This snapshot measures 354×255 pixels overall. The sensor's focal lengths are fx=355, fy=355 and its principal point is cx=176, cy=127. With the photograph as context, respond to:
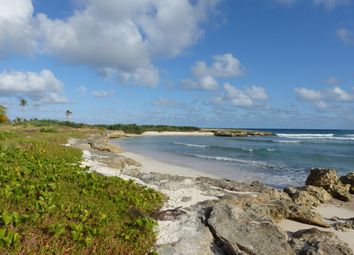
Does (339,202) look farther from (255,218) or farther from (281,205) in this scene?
(255,218)

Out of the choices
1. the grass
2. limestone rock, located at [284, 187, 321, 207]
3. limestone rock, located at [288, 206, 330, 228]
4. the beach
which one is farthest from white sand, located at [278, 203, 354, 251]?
the grass

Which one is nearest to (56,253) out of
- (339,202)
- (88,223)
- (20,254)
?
(20,254)

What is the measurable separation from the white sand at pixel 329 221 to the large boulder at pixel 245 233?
Result: 65.6 inches

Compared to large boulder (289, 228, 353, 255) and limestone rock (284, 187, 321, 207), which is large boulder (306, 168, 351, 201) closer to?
limestone rock (284, 187, 321, 207)

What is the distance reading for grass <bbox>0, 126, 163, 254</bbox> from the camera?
605 cm

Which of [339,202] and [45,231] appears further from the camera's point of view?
[339,202]

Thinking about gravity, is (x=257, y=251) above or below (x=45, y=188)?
below

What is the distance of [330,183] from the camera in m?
16.4

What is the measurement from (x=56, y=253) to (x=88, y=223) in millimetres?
1301

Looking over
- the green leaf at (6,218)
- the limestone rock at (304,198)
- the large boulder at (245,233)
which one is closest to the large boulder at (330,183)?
the limestone rock at (304,198)

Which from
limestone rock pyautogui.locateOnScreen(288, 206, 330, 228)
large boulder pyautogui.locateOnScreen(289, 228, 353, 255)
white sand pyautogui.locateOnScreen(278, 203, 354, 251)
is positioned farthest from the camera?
limestone rock pyautogui.locateOnScreen(288, 206, 330, 228)

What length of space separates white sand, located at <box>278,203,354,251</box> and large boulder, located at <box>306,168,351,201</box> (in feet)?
4.76

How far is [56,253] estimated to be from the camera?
5754mm

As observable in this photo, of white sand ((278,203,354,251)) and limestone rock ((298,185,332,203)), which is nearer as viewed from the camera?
white sand ((278,203,354,251))
